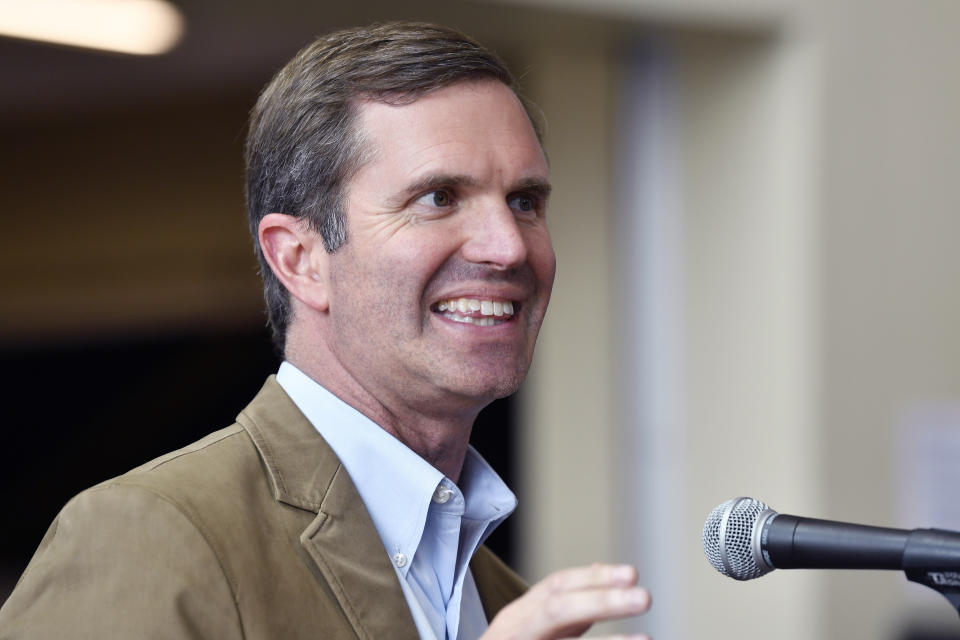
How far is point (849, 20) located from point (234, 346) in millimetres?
4890

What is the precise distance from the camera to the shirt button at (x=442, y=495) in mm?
1679

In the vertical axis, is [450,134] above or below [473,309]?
above

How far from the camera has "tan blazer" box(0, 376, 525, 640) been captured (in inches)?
51.4

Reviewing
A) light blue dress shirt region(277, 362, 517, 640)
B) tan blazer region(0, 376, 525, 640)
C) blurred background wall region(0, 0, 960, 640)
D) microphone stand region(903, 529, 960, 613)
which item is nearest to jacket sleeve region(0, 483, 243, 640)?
tan blazer region(0, 376, 525, 640)

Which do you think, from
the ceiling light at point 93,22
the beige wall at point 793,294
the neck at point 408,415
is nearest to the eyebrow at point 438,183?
the neck at point 408,415

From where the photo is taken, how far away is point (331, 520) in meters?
1.51

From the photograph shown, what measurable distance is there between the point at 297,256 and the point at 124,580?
596 millimetres

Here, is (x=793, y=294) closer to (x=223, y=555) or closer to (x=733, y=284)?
(x=733, y=284)

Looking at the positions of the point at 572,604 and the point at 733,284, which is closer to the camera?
the point at 572,604

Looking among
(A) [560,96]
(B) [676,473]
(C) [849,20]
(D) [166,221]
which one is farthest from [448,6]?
(D) [166,221]

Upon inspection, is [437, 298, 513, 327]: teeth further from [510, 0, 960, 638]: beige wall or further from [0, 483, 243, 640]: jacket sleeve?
[510, 0, 960, 638]: beige wall

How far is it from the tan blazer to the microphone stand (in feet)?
1.96

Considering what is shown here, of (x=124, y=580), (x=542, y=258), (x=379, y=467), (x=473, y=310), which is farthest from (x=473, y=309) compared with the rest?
(x=124, y=580)

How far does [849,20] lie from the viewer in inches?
197
